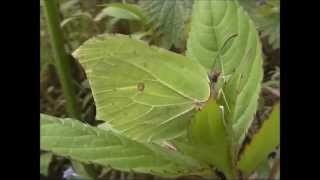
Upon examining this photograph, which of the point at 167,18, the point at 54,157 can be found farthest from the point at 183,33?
the point at 54,157

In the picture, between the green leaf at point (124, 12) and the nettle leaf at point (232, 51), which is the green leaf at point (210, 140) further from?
the green leaf at point (124, 12)

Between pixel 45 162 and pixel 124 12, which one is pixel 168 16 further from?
pixel 45 162

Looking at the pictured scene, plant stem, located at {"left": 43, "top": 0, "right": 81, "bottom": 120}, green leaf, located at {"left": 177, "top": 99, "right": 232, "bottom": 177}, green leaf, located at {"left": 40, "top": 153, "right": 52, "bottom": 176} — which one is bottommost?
green leaf, located at {"left": 40, "top": 153, "right": 52, "bottom": 176}

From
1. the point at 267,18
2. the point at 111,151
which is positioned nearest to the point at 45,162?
the point at 111,151

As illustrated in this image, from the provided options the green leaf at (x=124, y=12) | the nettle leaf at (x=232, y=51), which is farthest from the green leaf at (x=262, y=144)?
the green leaf at (x=124, y=12)

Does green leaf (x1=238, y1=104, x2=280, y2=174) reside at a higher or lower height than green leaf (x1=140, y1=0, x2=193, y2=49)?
lower

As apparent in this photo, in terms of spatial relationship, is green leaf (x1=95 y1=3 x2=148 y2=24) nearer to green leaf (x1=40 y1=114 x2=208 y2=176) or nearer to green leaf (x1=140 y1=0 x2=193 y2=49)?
green leaf (x1=140 y1=0 x2=193 y2=49)

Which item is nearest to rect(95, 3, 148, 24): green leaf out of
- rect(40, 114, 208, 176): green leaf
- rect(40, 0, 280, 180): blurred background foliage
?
rect(40, 0, 280, 180): blurred background foliage
